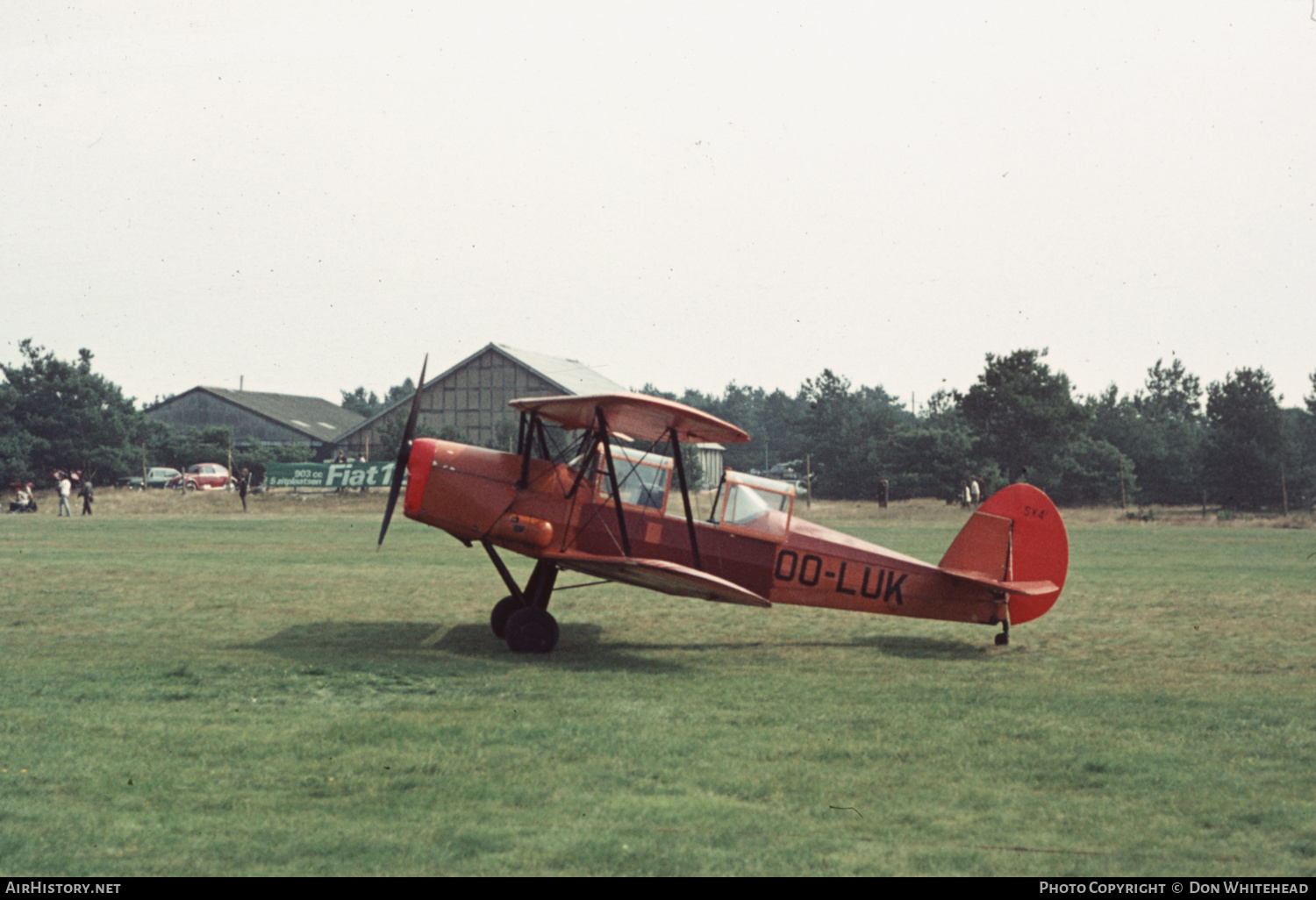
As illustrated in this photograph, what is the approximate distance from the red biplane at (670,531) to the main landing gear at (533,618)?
0.01 m

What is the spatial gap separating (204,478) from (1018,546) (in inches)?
2289

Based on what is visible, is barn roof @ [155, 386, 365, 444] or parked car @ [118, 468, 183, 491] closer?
parked car @ [118, 468, 183, 491]

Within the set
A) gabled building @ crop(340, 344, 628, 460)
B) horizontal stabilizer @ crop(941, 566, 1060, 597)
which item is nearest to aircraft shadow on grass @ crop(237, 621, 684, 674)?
horizontal stabilizer @ crop(941, 566, 1060, 597)

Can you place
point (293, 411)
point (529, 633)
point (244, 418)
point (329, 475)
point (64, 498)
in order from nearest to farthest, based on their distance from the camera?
point (529, 633) → point (64, 498) → point (329, 475) → point (244, 418) → point (293, 411)

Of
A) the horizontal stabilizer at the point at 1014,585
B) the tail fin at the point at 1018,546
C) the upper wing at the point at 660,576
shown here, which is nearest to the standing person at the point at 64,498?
the upper wing at the point at 660,576

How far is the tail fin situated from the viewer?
38.6 feet

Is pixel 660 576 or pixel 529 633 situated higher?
pixel 660 576

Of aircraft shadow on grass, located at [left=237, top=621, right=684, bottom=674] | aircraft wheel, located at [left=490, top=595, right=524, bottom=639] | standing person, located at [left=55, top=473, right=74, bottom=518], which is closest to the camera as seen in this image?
aircraft shadow on grass, located at [left=237, top=621, right=684, bottom=674]

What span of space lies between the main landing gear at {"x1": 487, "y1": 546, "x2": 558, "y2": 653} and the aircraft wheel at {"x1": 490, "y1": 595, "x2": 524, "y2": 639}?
8 cm

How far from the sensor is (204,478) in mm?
61312

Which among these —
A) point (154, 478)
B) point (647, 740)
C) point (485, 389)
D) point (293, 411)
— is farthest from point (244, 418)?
point (647, 740)

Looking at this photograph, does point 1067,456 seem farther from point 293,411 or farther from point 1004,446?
point 293,411

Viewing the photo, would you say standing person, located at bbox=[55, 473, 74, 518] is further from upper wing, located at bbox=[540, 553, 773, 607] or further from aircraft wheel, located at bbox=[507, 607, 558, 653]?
upper wing, located at bbox=[540, 553, 773, 607]
